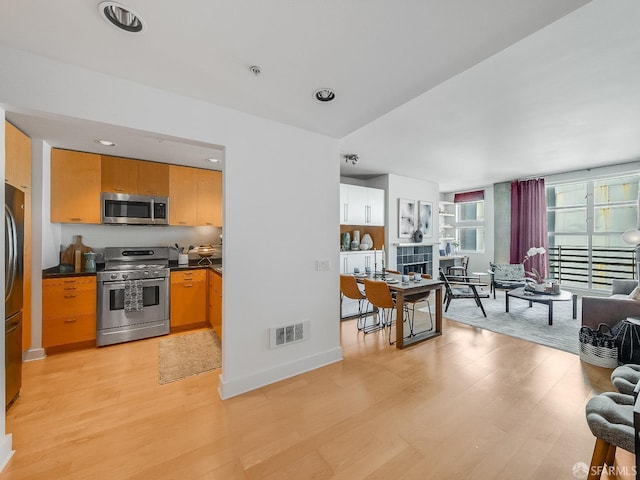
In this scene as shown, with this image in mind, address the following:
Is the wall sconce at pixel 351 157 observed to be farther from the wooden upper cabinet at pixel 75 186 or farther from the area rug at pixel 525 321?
the wooden upper cabinet at pixel 75 186

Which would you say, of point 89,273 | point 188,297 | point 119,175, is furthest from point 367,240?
point 89,273

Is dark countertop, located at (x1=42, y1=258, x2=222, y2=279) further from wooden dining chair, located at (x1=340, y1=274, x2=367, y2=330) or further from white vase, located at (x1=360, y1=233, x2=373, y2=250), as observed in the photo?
white vase, located at (x1=360, y1=233, x2=373, y2=250)

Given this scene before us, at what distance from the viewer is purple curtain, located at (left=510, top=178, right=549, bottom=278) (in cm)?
600

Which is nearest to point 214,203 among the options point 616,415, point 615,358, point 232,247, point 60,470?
point 232,247

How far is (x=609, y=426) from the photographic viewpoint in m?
1.25

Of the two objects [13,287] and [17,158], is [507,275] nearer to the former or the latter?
[13,287]

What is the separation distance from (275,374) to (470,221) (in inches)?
290

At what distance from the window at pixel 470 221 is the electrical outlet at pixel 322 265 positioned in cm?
646

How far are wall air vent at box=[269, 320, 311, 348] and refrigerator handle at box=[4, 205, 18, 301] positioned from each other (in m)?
1.99

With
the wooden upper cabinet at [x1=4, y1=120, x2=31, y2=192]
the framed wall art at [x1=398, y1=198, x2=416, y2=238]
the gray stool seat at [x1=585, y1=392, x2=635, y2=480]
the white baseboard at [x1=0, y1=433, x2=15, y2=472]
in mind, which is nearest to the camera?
the gray stool seat at [x1=585, y1=392, x2=635, y2=480]

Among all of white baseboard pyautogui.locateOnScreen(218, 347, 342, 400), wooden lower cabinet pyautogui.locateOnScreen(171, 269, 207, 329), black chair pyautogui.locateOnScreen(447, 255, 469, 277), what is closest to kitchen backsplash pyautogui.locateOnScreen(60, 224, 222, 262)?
wooden lower cabinet pyautogui.locateOnScreen(171, 269, 207, 329)

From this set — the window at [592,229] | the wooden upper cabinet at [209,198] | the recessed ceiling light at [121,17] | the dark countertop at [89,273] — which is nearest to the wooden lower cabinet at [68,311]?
the dark countertop at [89,273]

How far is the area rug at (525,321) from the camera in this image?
3379 millimetres

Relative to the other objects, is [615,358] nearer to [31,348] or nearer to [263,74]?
[263,74]
